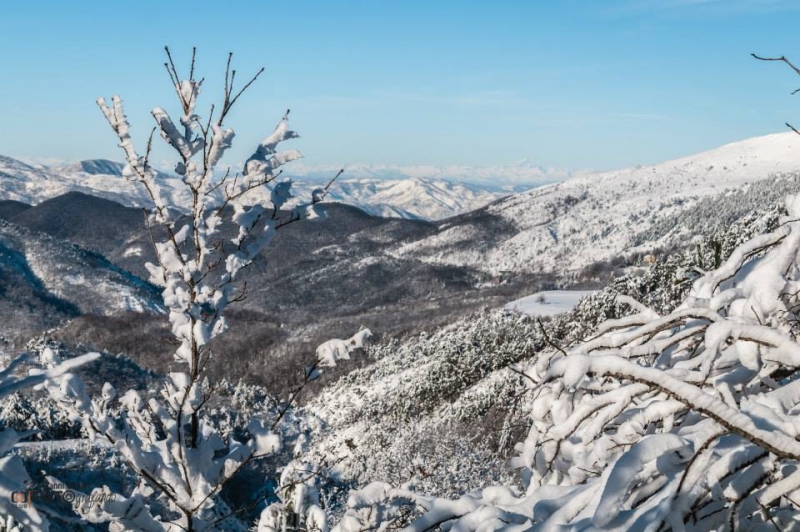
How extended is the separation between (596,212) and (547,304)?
84086mm

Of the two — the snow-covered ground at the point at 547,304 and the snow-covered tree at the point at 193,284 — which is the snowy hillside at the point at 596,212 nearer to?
the snow-covered ground at the point at 547,304

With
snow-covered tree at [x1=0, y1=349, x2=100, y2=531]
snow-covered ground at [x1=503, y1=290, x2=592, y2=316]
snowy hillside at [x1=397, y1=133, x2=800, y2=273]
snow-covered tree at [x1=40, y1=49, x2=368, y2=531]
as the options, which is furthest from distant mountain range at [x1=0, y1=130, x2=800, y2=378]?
snow-covered tree at [x1=0, y1=349, x2=100, y2=531]

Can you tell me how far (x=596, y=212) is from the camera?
132 metres

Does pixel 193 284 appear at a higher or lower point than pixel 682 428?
higher

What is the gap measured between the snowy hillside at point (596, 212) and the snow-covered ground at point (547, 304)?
4860 centimetres

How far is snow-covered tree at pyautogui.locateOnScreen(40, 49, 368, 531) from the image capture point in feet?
11.1

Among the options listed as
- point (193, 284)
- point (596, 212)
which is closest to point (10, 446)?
point (193, 284)

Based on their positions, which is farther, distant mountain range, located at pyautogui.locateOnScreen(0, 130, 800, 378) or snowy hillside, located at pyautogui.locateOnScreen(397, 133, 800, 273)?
snowy hillside, located at pyautogui.locateOnScreen(397, 133, 800, 273)

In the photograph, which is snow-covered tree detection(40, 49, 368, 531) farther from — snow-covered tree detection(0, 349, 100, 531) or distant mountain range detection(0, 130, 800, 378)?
distant mountain range detection(0, 130, 800, 378)

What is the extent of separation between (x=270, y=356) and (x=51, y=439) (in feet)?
152

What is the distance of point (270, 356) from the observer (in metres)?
76.8

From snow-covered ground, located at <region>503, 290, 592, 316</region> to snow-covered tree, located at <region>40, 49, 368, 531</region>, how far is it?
4661cm

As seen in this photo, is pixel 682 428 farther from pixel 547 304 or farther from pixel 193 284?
pixel 547 304

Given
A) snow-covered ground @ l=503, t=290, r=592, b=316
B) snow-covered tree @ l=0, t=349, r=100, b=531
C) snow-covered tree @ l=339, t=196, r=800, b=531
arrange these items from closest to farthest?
snow-covered tree @ l=339, t=196, r=800, b=531
snow-covered tree @ l=0, t=349, r=100, b=531
snow-covered ground @ l=503, t=290, r=592, b=316
